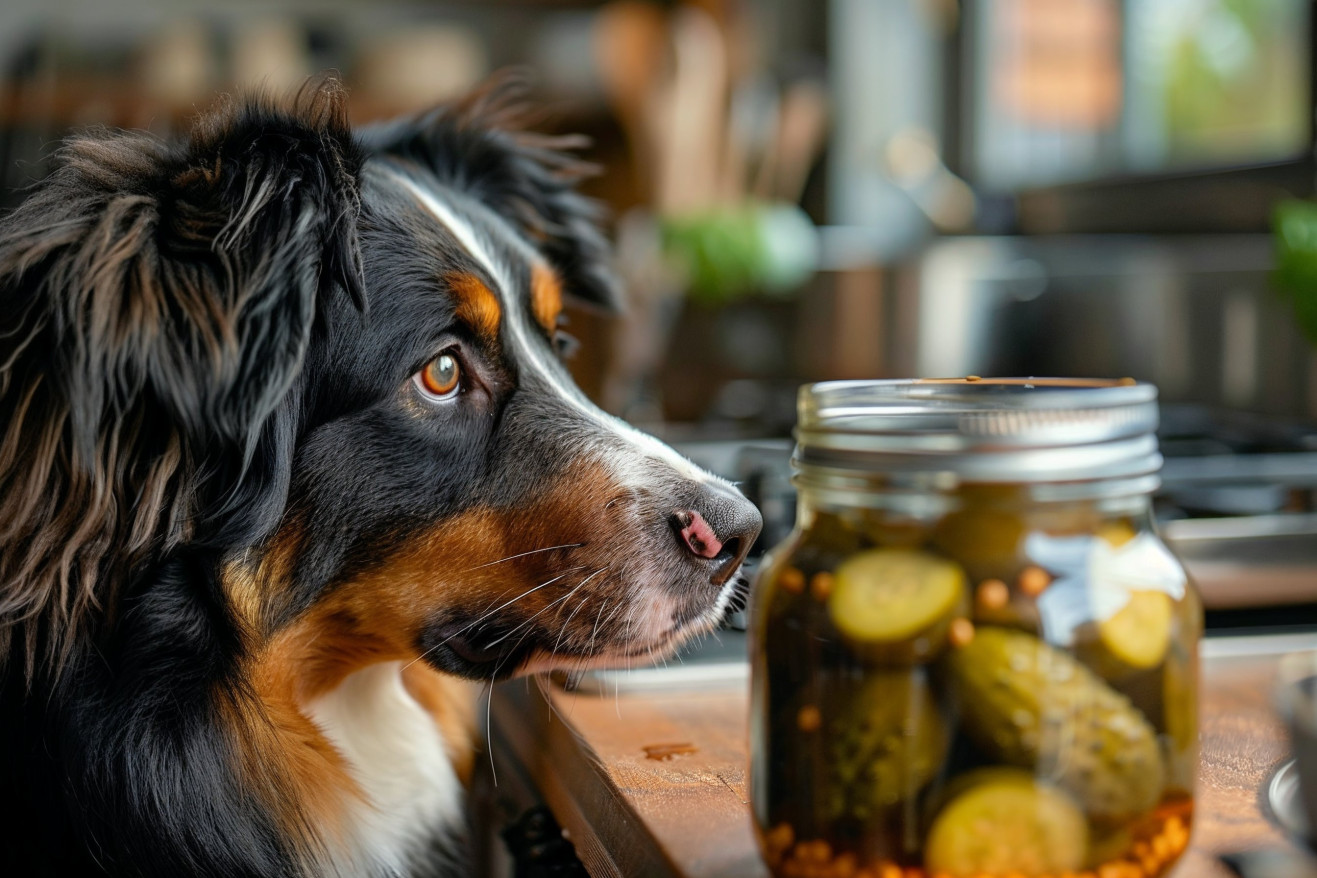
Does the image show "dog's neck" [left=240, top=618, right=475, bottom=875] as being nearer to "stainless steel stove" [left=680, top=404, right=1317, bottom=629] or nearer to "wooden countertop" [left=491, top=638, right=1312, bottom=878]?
"wooden countertop" [left=491, top=638, right=1312, bottom=878]

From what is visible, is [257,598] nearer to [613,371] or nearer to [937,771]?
[937,771]

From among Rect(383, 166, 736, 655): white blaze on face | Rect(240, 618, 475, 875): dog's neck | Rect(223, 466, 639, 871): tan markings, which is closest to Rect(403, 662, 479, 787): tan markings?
Rect(240, 618, 475, 875): dog's neck

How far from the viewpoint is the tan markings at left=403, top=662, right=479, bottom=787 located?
1.24 m

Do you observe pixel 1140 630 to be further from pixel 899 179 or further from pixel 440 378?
pixel 899 179

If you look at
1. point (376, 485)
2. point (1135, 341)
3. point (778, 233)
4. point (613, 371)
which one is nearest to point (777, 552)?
point (376, 485)

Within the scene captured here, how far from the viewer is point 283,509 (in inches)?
39.3

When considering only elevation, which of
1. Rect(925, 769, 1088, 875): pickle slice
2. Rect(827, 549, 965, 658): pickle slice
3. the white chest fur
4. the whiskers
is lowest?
the white chest fur

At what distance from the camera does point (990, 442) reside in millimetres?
537

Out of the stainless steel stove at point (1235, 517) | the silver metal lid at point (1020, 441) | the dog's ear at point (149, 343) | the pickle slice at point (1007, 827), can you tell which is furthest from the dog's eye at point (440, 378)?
the pickle slice at point (1007, 827)

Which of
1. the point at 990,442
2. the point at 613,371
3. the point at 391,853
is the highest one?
the point at 990,442

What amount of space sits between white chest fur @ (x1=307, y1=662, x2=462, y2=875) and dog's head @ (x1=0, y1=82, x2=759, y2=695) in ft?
0.18

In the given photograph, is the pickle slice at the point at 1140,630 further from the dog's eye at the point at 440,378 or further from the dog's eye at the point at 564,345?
the dog's eye at the point at 564,345

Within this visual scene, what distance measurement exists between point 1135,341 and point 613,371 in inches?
49.9

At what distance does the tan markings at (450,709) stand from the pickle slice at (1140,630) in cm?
79
